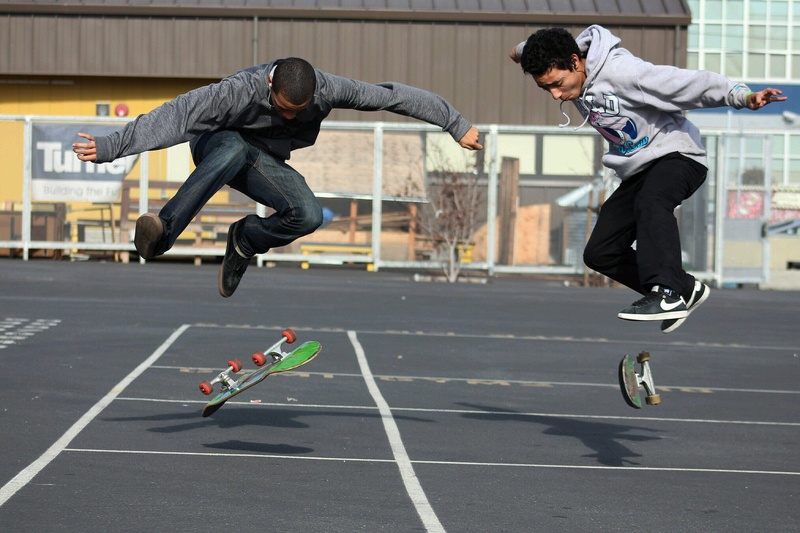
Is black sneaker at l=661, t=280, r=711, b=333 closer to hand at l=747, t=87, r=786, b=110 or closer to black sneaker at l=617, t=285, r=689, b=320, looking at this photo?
black sneaker at l=617, t=285, r=689, b=320

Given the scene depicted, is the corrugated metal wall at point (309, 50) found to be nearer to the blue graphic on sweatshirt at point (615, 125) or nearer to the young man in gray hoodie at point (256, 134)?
the young man in gray hoodie at point (256, 134)

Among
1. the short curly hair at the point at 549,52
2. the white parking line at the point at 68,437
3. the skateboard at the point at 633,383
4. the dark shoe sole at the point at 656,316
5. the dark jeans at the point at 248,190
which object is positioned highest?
the short curly hair at the point at 549,52

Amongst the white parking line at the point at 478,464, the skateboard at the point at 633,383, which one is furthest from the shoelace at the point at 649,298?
the white parking line at the point at 478,464

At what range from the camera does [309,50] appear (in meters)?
30.6

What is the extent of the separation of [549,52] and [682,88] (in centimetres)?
80

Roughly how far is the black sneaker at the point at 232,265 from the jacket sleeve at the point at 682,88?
2.88 metres

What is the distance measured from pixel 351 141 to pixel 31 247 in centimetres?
706

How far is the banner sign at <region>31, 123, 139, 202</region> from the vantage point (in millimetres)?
27016

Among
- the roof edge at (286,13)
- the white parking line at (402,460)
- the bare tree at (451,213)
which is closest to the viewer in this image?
the white parking line at (402,460)

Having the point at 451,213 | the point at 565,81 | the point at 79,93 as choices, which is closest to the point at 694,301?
the point at 565,81

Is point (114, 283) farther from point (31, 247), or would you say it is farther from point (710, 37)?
point (710, 37)

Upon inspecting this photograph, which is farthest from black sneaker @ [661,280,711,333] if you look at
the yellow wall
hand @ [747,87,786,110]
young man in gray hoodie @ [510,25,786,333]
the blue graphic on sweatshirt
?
the yellow wall

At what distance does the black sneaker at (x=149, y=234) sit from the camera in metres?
7.64

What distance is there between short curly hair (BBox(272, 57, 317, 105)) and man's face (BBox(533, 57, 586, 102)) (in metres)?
1.34
